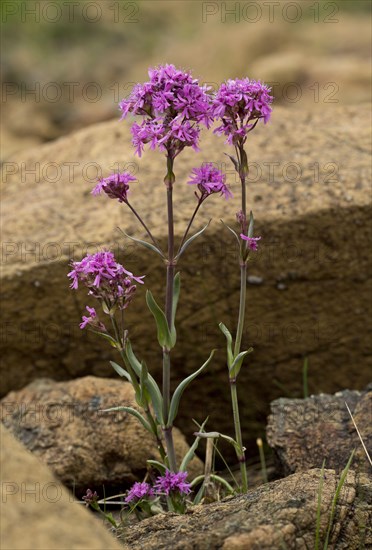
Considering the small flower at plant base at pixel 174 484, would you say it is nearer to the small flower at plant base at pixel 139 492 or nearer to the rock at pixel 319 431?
the small flower at plant base at pixel 139 492

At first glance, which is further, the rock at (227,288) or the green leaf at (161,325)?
the rock at (227,288)

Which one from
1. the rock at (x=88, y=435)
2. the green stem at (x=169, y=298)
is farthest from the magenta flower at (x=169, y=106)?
the rock at (x=88, y=435)

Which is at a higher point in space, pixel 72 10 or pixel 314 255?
pixel 72 10

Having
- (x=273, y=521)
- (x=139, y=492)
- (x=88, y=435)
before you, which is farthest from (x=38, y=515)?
(x=88, y=435)

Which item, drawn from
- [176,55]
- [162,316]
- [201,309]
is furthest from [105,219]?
[176,55]

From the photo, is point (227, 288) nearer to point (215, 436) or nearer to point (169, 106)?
point (215, 436)

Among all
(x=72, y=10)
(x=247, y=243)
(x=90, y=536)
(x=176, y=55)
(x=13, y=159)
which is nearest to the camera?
(x=90, y=536)

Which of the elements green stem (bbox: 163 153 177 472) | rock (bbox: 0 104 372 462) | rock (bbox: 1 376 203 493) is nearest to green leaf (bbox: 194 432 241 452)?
green stem (bbox: 163 153 177 472)

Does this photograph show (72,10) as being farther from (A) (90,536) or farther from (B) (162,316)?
(A) (90,536)
